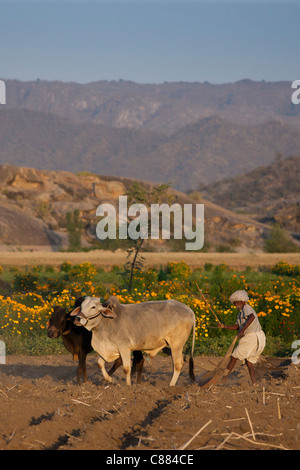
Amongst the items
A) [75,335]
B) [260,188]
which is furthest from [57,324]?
[260,188]

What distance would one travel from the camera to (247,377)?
11094mm

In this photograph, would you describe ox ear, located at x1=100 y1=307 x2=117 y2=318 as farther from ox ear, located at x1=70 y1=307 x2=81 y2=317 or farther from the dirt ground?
the dirt ground

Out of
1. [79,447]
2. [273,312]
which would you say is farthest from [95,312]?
[273,312]

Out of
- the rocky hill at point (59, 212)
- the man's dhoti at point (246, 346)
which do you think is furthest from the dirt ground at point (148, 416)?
the rocky hill at point (59, 212)

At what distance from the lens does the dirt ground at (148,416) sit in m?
6.49

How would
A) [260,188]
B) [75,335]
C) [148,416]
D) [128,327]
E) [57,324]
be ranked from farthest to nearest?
[260,188], [75,335], [57,324], [128,327], [148,416]

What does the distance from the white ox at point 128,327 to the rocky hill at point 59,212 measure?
38.1 meters

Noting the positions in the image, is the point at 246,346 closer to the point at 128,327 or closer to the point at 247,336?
the point at 247,336

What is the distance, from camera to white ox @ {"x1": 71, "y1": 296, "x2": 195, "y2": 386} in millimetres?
9477

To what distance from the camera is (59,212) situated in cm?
6094

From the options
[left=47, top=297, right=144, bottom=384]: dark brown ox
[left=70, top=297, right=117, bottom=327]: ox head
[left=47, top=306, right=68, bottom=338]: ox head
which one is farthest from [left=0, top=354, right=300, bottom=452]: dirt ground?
[left=70, top=297, right=117, bottom=327]: ox head

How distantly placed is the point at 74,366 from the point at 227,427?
18.0 feet

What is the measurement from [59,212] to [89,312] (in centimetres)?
5218

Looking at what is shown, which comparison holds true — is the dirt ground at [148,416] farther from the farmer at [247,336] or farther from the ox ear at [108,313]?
the ox ear at [108,313]
